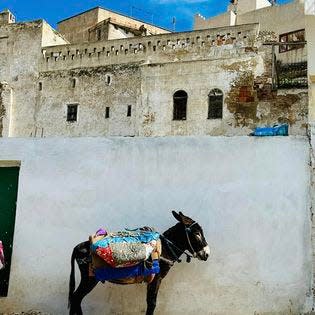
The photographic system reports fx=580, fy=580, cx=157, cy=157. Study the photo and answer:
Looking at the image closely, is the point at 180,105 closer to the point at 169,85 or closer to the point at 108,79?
the point at 169,85

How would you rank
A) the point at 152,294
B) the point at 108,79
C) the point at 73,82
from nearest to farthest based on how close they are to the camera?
1. the point at 152,294
2. the point at 108,79
3. the point at 73,82

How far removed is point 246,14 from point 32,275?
30382 millimetres

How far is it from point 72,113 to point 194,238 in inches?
804

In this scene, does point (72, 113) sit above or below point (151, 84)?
below

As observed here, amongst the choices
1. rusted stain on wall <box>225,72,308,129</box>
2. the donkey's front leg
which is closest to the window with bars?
rusted stain on wall <box>225,72,308,129</box>

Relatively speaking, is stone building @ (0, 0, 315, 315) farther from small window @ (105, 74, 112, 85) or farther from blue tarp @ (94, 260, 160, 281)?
small window @ (105, 74, 112, 85)

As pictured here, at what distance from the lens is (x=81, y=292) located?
7.05 m

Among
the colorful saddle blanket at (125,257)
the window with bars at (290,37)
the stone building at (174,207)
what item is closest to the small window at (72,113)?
the window with bars at (290,37)

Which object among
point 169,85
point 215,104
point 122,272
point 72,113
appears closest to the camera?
point 122,272

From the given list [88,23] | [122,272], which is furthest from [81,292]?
[88,23]

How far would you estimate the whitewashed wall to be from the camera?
23.7 ft

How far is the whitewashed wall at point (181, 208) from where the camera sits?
722cm

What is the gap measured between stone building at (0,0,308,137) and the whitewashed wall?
15067 millimetres

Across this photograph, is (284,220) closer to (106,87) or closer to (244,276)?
(244,276)
